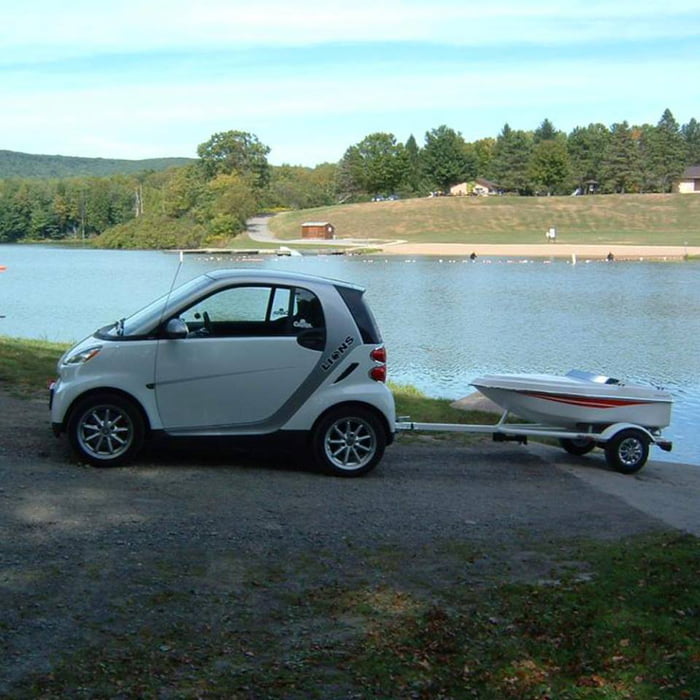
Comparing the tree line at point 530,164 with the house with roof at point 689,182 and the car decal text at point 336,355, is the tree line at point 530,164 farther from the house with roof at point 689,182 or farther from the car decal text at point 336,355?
the car decal text at point 336,355

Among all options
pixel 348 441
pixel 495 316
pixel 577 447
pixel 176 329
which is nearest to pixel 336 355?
pixel 348 441

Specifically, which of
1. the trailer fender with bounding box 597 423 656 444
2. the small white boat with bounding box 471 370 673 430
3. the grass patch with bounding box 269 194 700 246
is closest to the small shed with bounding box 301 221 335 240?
the grass patch with bounding box 269 194 700 246

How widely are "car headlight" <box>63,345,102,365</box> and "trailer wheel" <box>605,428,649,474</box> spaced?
5.48 metres

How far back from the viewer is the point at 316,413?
9250 mm

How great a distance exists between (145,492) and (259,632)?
324cm

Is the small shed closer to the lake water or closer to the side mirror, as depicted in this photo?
the lake water

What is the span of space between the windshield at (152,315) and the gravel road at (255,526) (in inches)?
42.3

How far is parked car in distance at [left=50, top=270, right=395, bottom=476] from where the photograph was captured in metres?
8.96

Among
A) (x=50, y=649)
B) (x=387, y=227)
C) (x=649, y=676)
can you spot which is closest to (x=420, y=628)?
(x=649, y=676)

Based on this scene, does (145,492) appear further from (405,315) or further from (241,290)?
(405,315)

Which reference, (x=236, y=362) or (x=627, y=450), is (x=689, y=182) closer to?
(x=627, y=450)

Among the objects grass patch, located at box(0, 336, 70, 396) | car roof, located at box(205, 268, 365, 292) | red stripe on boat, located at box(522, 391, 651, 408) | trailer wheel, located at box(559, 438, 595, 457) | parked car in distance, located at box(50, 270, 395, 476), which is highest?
car roof, located at box(205, 268, 365, 292)

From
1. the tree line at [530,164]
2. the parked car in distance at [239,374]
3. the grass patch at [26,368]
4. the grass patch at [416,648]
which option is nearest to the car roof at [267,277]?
the parked car in distance at [239,374]

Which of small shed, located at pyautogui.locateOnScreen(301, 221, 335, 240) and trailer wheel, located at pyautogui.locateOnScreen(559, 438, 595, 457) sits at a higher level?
small shed, located at pyautogui.locateOnScreen(301, 221, 335, 240)
